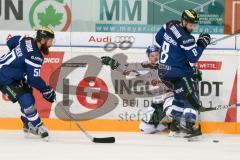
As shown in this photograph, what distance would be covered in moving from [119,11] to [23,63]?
148cm

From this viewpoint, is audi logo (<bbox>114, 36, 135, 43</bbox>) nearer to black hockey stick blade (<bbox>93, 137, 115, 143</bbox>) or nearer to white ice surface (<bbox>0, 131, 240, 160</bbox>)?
white ice surface (<bbox>0, 131, 240, 160</bbox>)

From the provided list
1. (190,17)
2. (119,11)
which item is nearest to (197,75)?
(190,17)

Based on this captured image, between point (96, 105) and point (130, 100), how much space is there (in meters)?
0.34

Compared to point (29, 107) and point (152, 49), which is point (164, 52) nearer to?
point (152, 49)

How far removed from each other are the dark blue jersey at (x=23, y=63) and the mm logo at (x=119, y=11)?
1.22 m

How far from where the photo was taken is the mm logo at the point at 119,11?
6621mm

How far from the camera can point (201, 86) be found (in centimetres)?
641

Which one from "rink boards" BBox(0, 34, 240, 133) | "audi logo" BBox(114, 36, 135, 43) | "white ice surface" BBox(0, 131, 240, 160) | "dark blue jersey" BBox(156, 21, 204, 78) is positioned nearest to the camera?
"white ice surface" BBox(0, 131, 240, 160)

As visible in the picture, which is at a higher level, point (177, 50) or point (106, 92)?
point (177, 50)

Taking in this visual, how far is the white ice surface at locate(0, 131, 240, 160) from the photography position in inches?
191

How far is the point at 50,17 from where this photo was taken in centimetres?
665

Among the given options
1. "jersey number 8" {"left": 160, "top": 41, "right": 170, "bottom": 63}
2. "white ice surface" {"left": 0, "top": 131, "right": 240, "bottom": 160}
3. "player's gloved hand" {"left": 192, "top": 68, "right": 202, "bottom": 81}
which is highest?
"jersey number 8" {"left": 160, "top": 41, "right": 170, "bottom": 63}

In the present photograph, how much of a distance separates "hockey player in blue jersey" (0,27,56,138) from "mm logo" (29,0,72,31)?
96 cm

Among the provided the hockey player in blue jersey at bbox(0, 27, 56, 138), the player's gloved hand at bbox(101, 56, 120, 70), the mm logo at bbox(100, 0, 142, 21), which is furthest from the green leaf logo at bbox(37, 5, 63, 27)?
the hockey player in blue jersey at bbox(0, 27, 56, 138)
